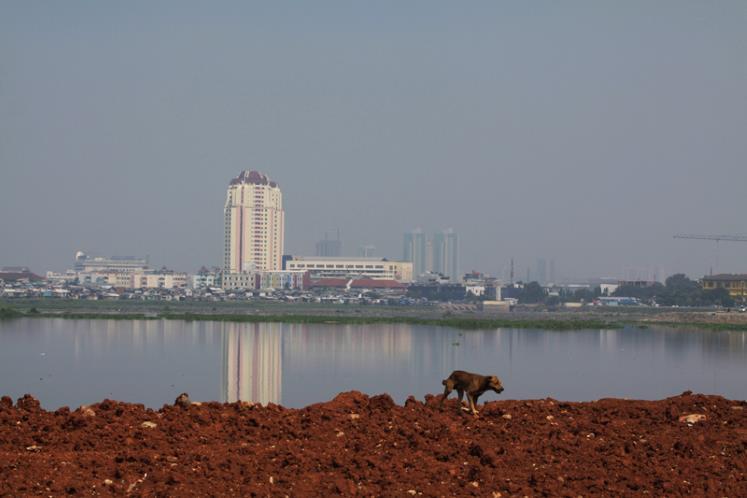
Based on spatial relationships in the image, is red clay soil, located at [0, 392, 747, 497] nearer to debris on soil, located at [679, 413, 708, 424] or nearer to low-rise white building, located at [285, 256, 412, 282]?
debris on soil, located at [679, 413, 708, 424]

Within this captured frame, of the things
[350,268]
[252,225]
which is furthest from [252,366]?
[252,225]

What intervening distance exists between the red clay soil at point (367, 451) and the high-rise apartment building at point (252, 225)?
13748 cm

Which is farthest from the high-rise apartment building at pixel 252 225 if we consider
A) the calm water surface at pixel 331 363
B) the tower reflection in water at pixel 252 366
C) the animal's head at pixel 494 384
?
the animal's head at pixel 494 384

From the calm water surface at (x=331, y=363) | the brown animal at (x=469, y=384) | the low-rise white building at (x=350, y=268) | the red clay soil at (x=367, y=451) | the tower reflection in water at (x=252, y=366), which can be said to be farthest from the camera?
the low-rise white building at (x=350, y=268)

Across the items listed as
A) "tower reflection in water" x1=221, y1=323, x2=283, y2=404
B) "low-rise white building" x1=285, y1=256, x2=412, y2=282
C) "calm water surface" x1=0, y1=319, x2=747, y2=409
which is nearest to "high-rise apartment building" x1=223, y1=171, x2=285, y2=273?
"low-rise white building" x1=285, y1=256, x2=412, y2=282

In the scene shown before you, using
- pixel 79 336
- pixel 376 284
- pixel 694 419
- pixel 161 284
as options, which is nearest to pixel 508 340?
pixel 79 336

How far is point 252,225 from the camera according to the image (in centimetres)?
14812

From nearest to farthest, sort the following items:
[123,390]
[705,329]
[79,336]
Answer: [123,390], [79,336], [705,329]

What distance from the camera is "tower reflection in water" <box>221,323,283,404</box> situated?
20.8 metres

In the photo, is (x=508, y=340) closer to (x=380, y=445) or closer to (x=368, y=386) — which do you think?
(x=368, y=386)

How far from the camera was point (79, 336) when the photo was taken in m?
41.5

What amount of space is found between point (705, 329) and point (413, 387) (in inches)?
1512

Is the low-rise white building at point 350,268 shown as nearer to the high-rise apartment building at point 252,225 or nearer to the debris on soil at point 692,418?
the high-rise apartment building at point 252,225

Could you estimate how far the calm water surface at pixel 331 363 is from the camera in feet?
71.2
